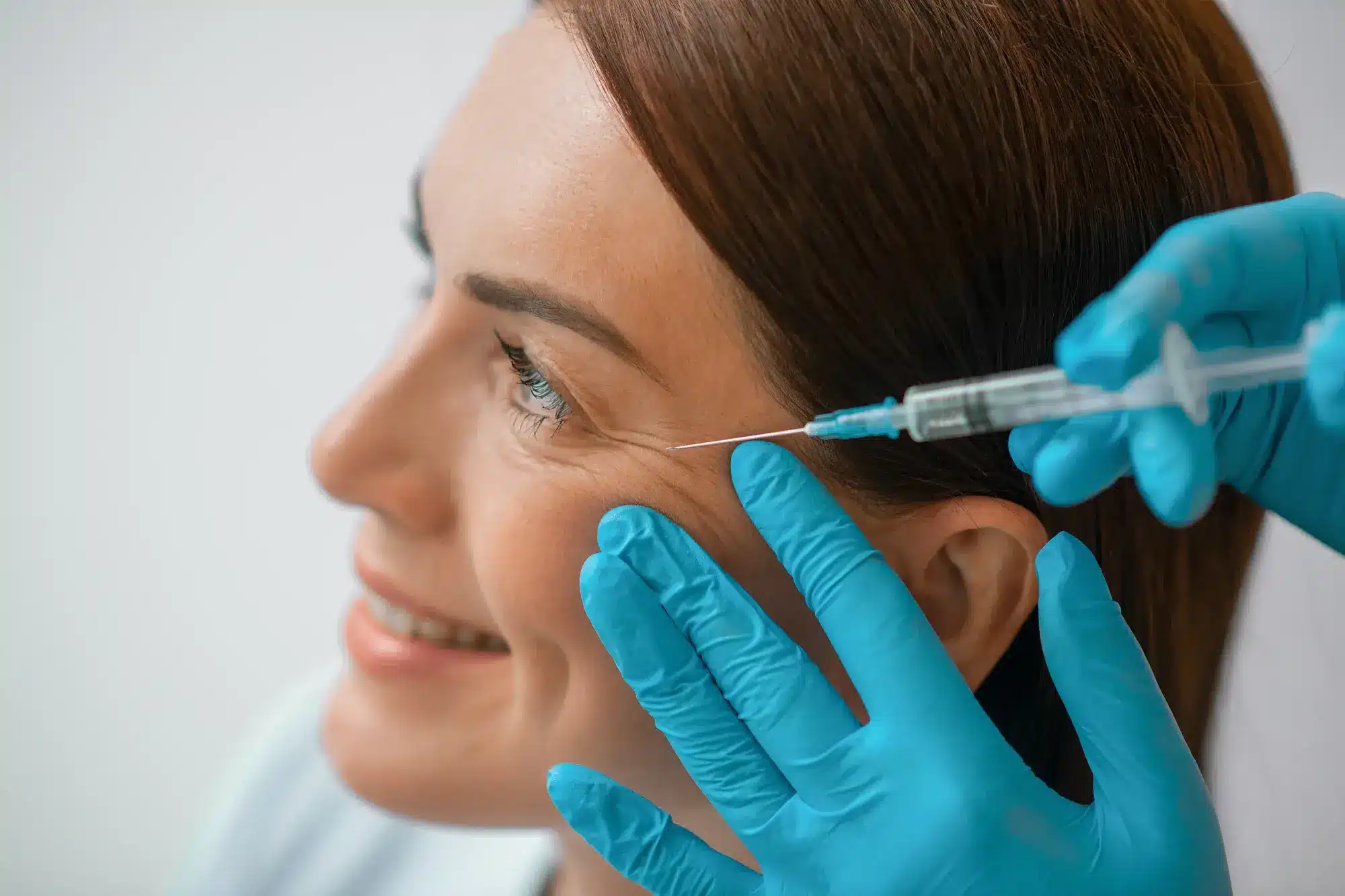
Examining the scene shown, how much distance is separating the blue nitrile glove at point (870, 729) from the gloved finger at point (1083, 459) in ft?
0.26

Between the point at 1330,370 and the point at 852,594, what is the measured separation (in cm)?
41

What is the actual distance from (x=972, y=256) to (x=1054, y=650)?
1.21 feet

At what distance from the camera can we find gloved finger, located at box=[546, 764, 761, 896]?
97cm

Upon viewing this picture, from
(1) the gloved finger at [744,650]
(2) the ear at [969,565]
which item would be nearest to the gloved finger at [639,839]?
(1) the gloved finger at [744,650]

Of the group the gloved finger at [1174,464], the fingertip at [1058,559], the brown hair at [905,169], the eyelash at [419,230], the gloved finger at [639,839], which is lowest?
the gloved finger at [639,839]

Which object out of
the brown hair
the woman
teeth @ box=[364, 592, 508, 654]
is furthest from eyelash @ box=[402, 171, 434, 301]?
teeth @ box=[364, 592, 508, 654]

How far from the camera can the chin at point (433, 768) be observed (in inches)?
42.1

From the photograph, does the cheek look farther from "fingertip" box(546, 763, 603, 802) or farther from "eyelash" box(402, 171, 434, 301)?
"eyelash" box(402, 171, 434, 301)

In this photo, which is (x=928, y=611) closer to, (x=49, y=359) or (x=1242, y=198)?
(x=1242, y=198)

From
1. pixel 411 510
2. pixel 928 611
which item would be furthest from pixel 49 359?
pixel 928 611

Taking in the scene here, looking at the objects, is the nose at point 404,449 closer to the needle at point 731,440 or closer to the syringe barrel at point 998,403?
the needle at point 731,440

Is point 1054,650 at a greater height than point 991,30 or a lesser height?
lesser

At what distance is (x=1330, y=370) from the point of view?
0.75 metres

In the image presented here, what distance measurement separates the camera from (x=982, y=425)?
83 cm
